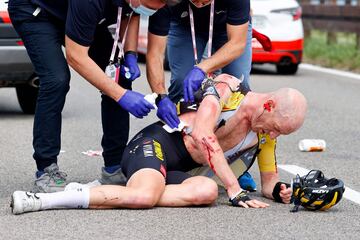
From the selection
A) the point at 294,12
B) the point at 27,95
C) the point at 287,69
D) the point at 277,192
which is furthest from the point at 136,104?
the point at 287,69

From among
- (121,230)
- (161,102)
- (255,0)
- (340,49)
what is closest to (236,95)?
(161,102)

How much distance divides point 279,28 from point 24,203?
32.6 ft

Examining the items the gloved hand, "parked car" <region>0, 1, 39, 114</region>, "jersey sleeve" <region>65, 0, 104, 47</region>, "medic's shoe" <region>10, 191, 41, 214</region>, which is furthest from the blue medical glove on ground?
"parked car" <region>0, 1, 39, 114</region>

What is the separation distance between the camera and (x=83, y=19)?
6410mm

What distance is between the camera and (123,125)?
7.26 metres

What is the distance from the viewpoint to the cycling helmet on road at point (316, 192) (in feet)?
20.8

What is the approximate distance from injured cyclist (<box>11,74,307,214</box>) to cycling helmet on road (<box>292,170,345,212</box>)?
0.69ft

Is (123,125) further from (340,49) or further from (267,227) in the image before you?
(340,49)

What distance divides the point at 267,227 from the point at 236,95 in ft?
3.64

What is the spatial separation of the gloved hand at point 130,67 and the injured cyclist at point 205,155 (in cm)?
34

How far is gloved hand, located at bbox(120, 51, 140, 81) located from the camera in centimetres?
694

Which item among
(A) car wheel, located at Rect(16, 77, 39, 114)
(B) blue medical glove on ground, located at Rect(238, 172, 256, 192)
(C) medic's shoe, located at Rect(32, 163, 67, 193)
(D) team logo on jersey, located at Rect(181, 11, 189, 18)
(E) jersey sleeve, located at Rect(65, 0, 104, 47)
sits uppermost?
(E) jersey sleeve, located at Rect(65, 0, 104, 47)

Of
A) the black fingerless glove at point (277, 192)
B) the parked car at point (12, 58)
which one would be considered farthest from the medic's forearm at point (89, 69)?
the parked car at point (12, 58)

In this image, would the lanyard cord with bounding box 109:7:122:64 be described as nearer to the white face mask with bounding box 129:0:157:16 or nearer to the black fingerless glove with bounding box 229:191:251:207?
the white face mask with bounding box 129:0:157:16
